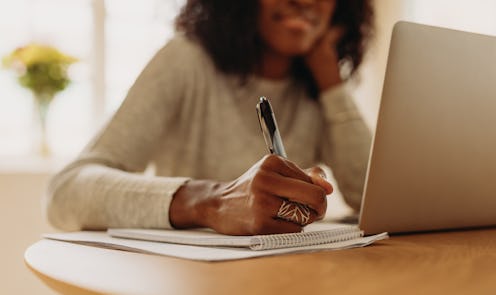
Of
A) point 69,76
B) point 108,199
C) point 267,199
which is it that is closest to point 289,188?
point 267,199

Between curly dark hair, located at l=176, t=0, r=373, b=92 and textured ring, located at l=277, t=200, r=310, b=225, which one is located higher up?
curly dark hair, located at l=176, t=0, r=373, b=92

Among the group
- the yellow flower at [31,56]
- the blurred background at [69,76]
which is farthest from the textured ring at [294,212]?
the yellow flower at [31,56]

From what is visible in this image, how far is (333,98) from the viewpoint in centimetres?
142

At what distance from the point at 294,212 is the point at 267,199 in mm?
36

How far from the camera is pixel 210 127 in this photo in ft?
4.51

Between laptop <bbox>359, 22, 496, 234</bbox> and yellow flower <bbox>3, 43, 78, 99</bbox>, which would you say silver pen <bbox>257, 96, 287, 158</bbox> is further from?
yellow flower <bbox>3, 43, 78, 99</bbox>

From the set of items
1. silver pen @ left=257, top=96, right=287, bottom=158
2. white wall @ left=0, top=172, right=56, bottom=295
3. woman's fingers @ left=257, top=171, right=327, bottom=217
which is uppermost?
silver pen @ left=257, top=96, right=287, bottom=158

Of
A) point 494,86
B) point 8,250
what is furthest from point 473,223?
point 8,250

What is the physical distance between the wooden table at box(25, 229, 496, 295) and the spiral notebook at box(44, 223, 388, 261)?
0.01m

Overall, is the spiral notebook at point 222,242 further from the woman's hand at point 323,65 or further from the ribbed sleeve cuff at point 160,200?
the woman's hand at point 323,65

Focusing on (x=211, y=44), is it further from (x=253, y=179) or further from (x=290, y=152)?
(x=253, y=179)

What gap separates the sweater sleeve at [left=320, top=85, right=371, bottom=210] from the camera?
139 cm

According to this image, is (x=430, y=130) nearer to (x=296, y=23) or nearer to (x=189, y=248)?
(x=189, y=248)

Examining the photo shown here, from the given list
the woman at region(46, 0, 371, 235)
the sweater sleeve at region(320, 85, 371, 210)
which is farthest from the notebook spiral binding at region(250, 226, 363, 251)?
the sweater sleeve at region(320, 85, 371, 210)
